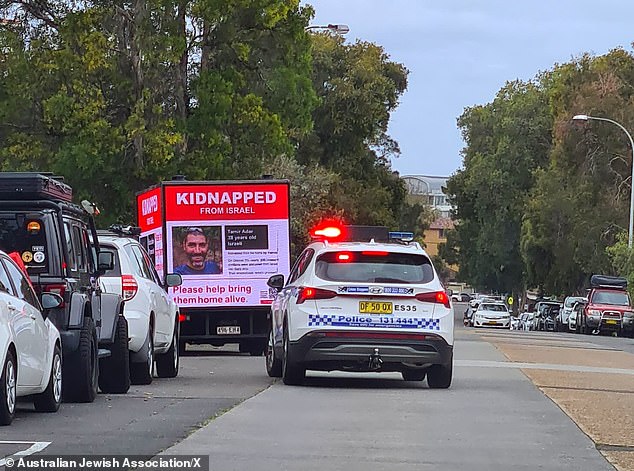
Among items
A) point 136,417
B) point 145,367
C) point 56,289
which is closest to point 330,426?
point 136,417

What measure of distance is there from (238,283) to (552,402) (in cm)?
936

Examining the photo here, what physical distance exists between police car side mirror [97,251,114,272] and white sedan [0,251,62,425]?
182 centimetres

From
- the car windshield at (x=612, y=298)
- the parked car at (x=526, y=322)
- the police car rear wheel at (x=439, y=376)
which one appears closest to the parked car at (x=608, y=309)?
the car windshield at (x=612, y=298)

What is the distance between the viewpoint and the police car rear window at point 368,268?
16.5 meters

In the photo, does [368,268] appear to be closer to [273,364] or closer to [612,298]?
[273,364]

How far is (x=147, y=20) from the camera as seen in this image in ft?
115

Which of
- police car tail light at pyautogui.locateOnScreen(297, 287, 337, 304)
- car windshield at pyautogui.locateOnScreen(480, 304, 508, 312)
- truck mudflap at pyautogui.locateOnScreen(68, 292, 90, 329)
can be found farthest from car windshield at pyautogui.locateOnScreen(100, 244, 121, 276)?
car windshield at pyautogui.locateOnScreen(480, 304, 508, 312)

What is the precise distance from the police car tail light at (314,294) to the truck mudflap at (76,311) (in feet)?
11.2

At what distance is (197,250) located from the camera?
78.9ft

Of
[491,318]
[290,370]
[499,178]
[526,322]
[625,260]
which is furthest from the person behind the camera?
[499,178]

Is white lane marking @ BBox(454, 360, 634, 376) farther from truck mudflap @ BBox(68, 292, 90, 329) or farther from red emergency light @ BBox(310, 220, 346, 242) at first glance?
truck mudflap @ BBox(68, 292, 90, 329)

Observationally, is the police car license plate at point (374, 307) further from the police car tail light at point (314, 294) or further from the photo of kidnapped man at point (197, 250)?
the photo of kidnapped man at point (197, 250)

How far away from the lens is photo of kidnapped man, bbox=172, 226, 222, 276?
23922 millimetres

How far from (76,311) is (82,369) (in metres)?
0.58
